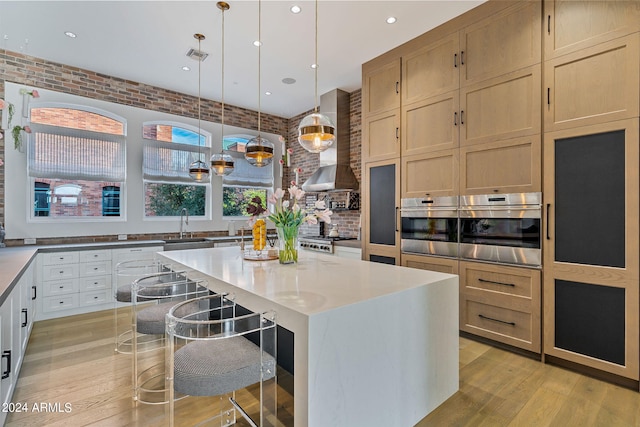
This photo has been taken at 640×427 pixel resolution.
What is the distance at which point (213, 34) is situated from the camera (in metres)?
3.47

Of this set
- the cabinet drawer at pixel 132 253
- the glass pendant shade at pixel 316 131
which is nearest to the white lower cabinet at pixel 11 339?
the cabinet drawer at pixel 132 253

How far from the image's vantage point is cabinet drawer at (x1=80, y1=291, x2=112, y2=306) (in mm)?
3896

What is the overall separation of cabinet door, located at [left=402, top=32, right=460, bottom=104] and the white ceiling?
23cm

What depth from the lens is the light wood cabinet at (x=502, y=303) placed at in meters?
2.64

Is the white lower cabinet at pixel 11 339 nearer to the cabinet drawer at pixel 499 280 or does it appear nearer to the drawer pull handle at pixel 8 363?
the drawer pull handle at pixel 8 363

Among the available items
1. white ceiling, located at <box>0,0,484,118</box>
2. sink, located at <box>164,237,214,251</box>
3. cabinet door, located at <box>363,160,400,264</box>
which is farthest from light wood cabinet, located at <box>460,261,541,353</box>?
sink, located at <box>164,237,214,251</box>

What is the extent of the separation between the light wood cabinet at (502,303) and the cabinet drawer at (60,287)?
452cm

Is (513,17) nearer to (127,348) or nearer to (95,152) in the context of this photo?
(127,348)

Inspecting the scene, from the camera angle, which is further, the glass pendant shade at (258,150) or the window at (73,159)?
the window at (73,159)

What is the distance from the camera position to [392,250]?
12.4ft

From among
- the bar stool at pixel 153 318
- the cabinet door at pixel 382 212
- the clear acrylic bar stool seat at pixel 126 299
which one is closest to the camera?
the bar stool at pixel 153 318

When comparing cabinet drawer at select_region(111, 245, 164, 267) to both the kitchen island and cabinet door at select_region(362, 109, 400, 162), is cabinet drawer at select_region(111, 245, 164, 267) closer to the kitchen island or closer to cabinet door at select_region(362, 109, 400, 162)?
the kitchen island

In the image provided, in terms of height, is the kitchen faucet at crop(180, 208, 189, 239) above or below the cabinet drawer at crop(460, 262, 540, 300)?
above

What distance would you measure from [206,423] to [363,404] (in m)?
1.02
